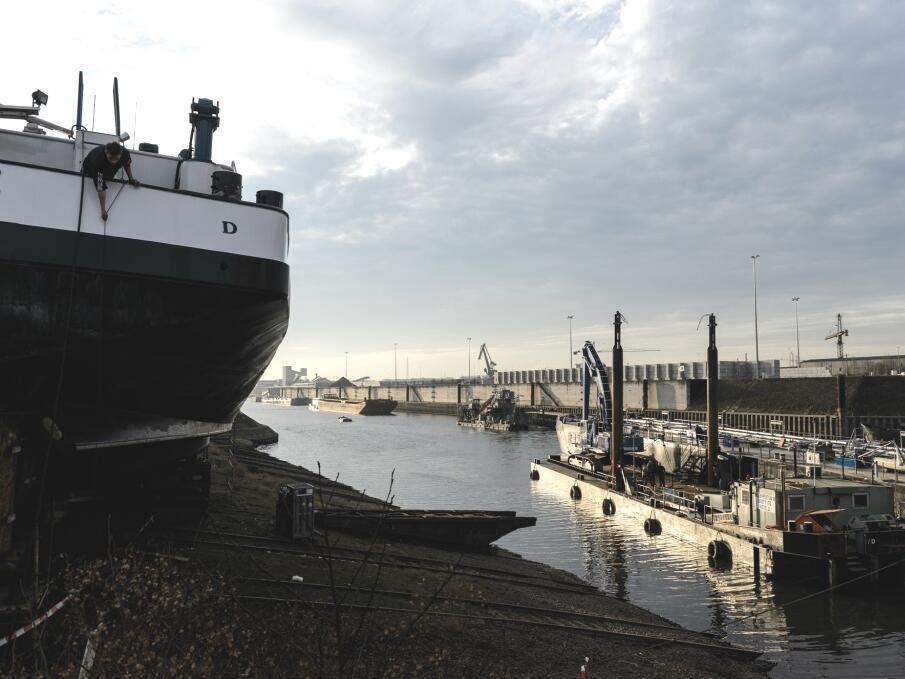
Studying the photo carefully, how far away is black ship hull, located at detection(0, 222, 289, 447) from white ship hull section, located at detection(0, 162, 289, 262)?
0.14 metres

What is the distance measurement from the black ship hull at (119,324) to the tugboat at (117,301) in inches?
0.7

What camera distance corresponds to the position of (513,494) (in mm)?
36469

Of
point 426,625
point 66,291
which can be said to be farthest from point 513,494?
point 66,291

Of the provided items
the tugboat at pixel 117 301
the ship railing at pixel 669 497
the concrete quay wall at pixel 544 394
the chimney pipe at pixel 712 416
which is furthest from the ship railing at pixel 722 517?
the concrete quay wall at pixel 544 394

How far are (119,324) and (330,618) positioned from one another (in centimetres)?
529

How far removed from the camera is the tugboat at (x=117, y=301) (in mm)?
7188

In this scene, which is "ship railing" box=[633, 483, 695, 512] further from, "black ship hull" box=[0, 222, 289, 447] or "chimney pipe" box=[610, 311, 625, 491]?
"black ship hull" box=[0, 222, 289, 447]

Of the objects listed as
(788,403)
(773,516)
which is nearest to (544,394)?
(788,403)

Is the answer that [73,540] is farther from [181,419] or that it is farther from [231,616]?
[231,616]

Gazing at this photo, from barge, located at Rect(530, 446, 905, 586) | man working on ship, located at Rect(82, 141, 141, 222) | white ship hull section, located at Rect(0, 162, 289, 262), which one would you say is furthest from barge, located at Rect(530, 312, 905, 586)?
man working on ship, located at Rect(82, 141, 141, 222)

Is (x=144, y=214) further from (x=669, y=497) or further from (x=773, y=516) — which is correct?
(x=669, y=497)

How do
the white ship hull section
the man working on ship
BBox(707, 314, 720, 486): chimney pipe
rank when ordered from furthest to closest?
BBox(707, 314, 720, 486): chimney pipe
the man working on ship
the white ship hull section

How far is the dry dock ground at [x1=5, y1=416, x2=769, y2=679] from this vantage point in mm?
7004

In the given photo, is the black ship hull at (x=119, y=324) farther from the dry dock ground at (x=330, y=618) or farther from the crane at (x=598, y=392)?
the crane at (x=598, y=392)
